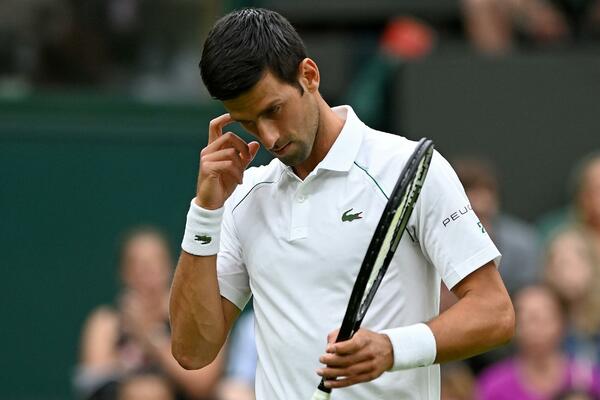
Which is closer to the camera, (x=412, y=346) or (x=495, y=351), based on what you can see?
(x=412, y=346)

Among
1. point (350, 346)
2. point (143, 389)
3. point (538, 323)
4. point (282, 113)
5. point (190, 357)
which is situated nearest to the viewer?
point (350, 346)

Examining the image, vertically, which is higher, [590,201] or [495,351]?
[590,201]

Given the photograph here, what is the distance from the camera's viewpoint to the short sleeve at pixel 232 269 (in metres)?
3.65

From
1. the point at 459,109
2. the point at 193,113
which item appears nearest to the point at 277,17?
the point at 459,109

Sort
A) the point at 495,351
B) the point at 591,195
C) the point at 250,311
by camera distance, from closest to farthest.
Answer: the point at 495,351
the point at 591,195
the point at 250,311

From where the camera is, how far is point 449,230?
3291mm

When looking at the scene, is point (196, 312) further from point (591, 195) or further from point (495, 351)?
point (591, 195)

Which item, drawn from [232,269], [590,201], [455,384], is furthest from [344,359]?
[590,201]

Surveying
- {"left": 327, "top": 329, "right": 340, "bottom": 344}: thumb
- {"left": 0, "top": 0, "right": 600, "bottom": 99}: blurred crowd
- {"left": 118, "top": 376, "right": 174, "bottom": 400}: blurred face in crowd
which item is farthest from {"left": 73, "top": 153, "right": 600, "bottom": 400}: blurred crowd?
{"left": 327, "top": 329, "right": 340, "bottom": 344}: thumb

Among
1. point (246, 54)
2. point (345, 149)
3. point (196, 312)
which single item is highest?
point (246, 54)

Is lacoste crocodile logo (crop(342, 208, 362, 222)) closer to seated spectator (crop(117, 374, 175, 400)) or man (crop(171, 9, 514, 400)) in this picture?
man (crop(171, 9, 514, 400))

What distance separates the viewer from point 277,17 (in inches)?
135

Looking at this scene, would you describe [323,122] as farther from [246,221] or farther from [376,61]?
[376,61]

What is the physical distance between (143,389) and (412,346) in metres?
3.46
